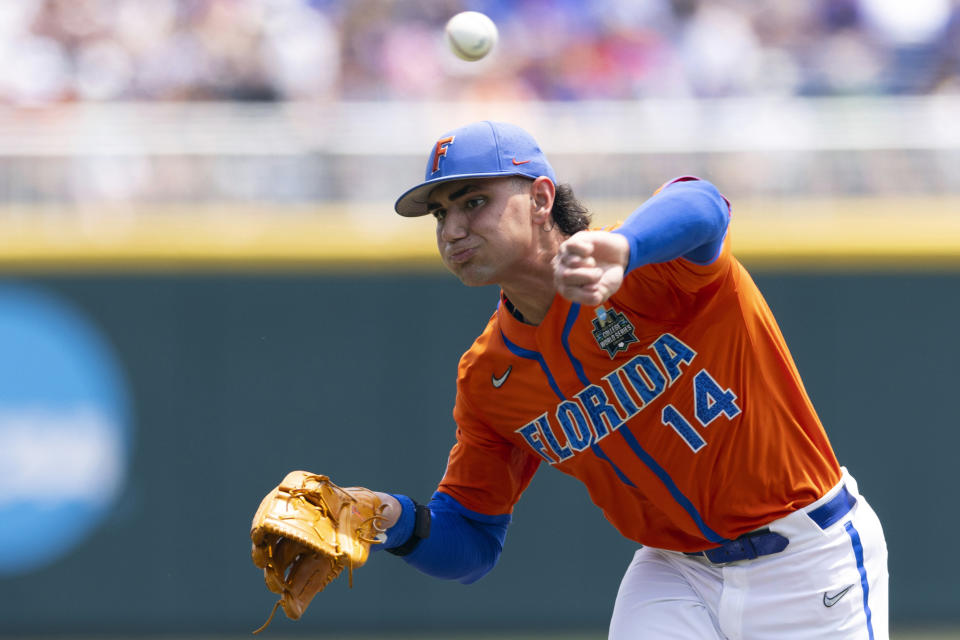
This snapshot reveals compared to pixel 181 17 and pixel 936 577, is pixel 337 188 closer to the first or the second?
pixel 181 17

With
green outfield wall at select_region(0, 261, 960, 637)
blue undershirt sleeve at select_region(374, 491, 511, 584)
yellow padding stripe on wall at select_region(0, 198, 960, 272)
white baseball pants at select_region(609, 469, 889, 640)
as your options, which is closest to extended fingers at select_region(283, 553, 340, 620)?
blue undershirt sleeve at select_region(374, 491, 511, 584)

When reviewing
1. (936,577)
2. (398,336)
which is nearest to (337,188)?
(398,336)

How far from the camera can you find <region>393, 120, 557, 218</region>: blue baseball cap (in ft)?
11.8

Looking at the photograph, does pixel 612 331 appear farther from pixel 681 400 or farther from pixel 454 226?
pixel 454 226

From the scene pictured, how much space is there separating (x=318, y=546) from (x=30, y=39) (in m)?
6.42

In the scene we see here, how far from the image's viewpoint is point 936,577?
7.89 meters

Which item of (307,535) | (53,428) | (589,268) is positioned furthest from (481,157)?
(53,428)

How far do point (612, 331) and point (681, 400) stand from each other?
11.5 inches

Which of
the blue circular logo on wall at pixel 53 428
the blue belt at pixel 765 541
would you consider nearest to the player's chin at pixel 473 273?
the blue belt at pixel 765 541

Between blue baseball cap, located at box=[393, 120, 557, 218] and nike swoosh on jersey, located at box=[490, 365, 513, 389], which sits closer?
blue baseball cap, located at box=[393, 120, 557, 218]

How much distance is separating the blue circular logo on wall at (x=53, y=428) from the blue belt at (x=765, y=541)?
501 cm

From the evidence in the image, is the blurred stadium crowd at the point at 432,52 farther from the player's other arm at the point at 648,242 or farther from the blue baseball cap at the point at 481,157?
the player's other arm at the point at 648,242

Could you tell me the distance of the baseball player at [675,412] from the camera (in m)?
3.63

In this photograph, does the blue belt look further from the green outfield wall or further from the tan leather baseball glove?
the green outfield wall
